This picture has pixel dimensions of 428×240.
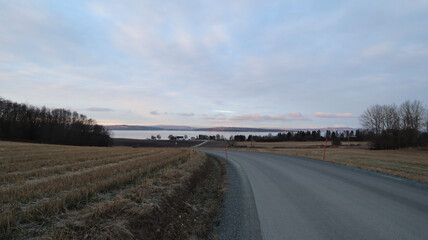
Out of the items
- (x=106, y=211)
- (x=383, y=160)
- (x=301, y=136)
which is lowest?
(x=383, y=160)

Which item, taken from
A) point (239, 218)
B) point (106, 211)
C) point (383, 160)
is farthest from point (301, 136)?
point (106, 211)

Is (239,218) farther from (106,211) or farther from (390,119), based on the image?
(390,119)

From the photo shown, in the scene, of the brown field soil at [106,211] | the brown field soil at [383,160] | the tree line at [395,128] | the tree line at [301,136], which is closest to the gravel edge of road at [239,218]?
the brown field soil at [106,211]

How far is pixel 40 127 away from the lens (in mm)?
65250

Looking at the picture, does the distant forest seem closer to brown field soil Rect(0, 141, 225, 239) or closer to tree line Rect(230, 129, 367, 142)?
tree line Rect(230, 129, 367, 142)

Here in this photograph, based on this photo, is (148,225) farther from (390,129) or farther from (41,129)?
(41,129)

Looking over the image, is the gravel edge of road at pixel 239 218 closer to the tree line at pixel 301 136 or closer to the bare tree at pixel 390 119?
the bare tree at pixel 390 119

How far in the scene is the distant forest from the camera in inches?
2368

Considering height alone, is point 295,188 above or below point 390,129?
below

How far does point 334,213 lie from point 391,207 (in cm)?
180

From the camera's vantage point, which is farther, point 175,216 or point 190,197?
point 190,197

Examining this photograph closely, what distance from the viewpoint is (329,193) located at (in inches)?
248

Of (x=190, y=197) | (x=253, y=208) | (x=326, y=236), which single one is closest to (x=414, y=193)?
(x=326, y=236)

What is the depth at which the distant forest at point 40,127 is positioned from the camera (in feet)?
197
